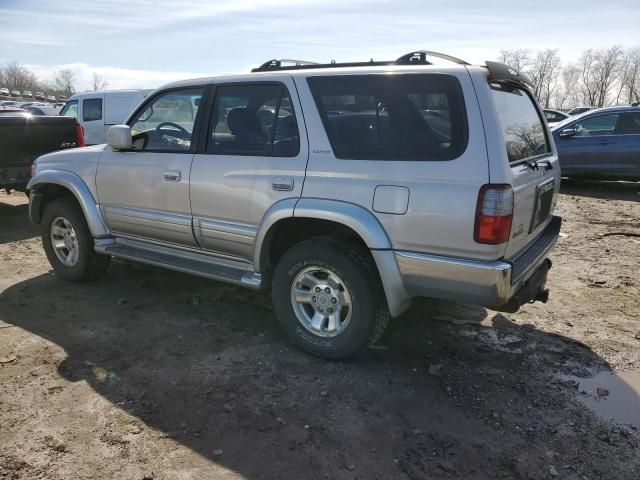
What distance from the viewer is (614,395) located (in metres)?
3.21

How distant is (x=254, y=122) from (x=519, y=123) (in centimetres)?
185

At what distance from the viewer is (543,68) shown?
82625mm

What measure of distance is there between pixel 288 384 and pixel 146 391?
2.93 ft

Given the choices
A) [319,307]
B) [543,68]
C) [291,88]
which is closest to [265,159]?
[291,88]

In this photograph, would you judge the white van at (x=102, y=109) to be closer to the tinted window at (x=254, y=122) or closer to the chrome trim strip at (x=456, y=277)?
the tinted window at (x=254, y=122)

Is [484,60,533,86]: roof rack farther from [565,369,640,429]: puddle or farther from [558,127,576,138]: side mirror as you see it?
[558,127,576,138]: side mirror

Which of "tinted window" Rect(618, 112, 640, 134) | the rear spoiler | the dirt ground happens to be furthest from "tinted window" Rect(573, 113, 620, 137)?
the rear spoiler

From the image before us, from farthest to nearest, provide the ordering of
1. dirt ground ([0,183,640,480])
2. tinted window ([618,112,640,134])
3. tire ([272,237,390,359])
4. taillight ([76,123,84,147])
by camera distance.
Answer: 1. tinted window ([618,112,640,134])
2. taillight ([76,123,84,147])
3. tire ([272,237,390,359])
4. dirt ground ([0,183,640,480])

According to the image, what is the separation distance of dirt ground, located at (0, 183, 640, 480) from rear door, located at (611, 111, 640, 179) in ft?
19.9

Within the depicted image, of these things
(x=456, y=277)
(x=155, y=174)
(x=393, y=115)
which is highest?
(x=393, y=115)

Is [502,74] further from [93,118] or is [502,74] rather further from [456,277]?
[93,118]

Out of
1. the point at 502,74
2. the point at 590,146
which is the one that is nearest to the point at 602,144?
the point at 590,146

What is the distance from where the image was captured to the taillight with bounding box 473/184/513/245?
2758mm

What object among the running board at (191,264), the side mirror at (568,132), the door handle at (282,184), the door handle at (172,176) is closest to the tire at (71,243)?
the running board at (191,264)
